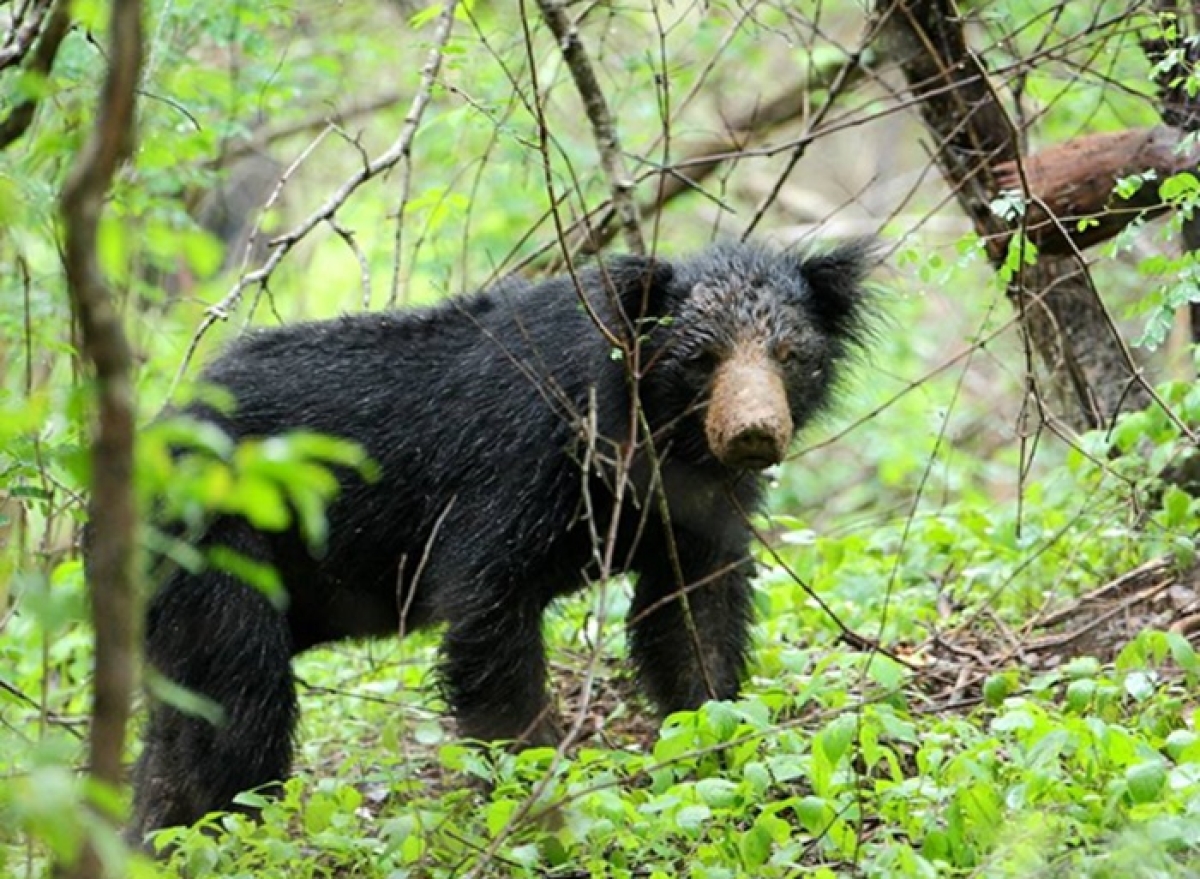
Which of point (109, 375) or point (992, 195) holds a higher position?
point (992, 195)

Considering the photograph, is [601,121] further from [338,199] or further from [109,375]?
[109,375]

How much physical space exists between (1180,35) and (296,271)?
18.9 feet

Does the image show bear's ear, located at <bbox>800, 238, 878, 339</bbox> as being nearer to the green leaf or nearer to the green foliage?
the green foliage

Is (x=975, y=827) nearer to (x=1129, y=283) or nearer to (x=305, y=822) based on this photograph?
(x=305, y=822)

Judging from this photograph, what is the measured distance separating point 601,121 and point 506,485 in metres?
1.63

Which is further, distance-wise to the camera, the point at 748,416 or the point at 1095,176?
the point at 1095,176

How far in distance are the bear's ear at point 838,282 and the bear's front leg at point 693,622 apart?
829mm

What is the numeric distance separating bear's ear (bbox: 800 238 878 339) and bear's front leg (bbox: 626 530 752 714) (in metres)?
0.83

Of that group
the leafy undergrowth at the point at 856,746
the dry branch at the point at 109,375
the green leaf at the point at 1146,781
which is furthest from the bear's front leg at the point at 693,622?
the dry branch at the point at 109,375

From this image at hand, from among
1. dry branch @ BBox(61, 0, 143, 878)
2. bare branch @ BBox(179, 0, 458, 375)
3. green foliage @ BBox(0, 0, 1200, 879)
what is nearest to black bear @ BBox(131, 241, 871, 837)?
green foliage @ BBox(0, 0, 1200, 879)

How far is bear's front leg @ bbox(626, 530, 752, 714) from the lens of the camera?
18.4ft

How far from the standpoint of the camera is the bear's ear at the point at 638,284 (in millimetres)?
5406

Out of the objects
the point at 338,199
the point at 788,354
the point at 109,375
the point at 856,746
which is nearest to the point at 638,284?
the point at 788,354

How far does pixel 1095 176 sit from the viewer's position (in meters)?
5.96
